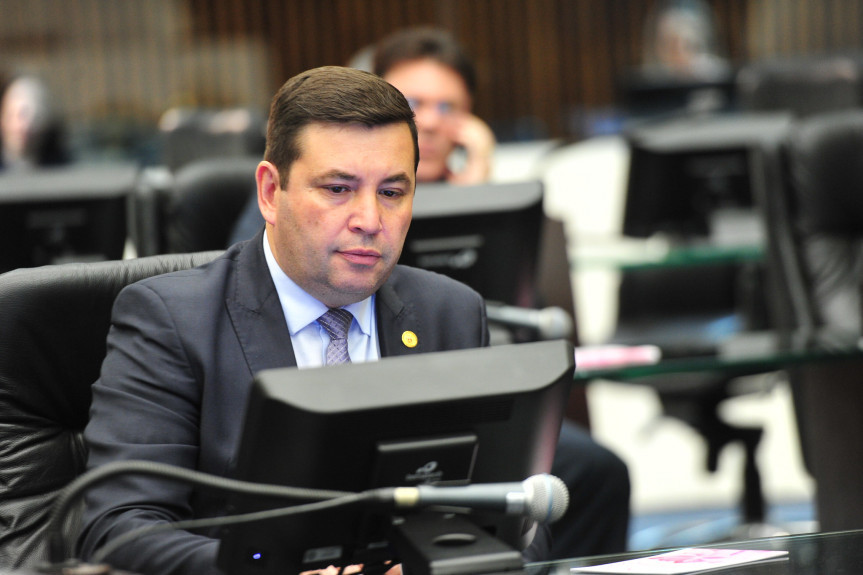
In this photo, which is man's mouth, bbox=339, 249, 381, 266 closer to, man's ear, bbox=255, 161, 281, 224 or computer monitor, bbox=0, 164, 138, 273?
man's ear, bbox=255, 161, 281, 224

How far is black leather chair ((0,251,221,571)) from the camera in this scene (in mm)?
1646

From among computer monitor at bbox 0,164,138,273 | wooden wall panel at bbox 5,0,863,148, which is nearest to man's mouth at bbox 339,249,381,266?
computer monitor at bbox 0,164,138,273

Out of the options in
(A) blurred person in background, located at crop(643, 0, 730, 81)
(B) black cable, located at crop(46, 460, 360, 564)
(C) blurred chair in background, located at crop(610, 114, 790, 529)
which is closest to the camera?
(B) black cable, located at crop(46, 460, 360, 564)

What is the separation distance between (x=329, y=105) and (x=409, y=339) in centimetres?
38

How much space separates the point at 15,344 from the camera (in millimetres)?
1647

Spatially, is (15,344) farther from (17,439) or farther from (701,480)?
(701,480)

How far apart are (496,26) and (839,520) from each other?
14.7 ft

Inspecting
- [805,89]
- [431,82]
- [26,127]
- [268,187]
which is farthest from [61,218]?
[805,89]

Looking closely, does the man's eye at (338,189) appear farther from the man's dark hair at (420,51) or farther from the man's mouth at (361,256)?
the man's dark hair at (420,51)

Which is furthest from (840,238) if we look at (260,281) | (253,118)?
(253,118)

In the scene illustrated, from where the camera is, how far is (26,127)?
518 cm

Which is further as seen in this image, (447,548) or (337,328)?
(337,328)

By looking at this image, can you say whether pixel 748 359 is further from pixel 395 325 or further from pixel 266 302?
pixel 266 302

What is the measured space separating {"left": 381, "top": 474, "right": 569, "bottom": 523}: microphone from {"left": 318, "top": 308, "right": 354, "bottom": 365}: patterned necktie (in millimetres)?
506
